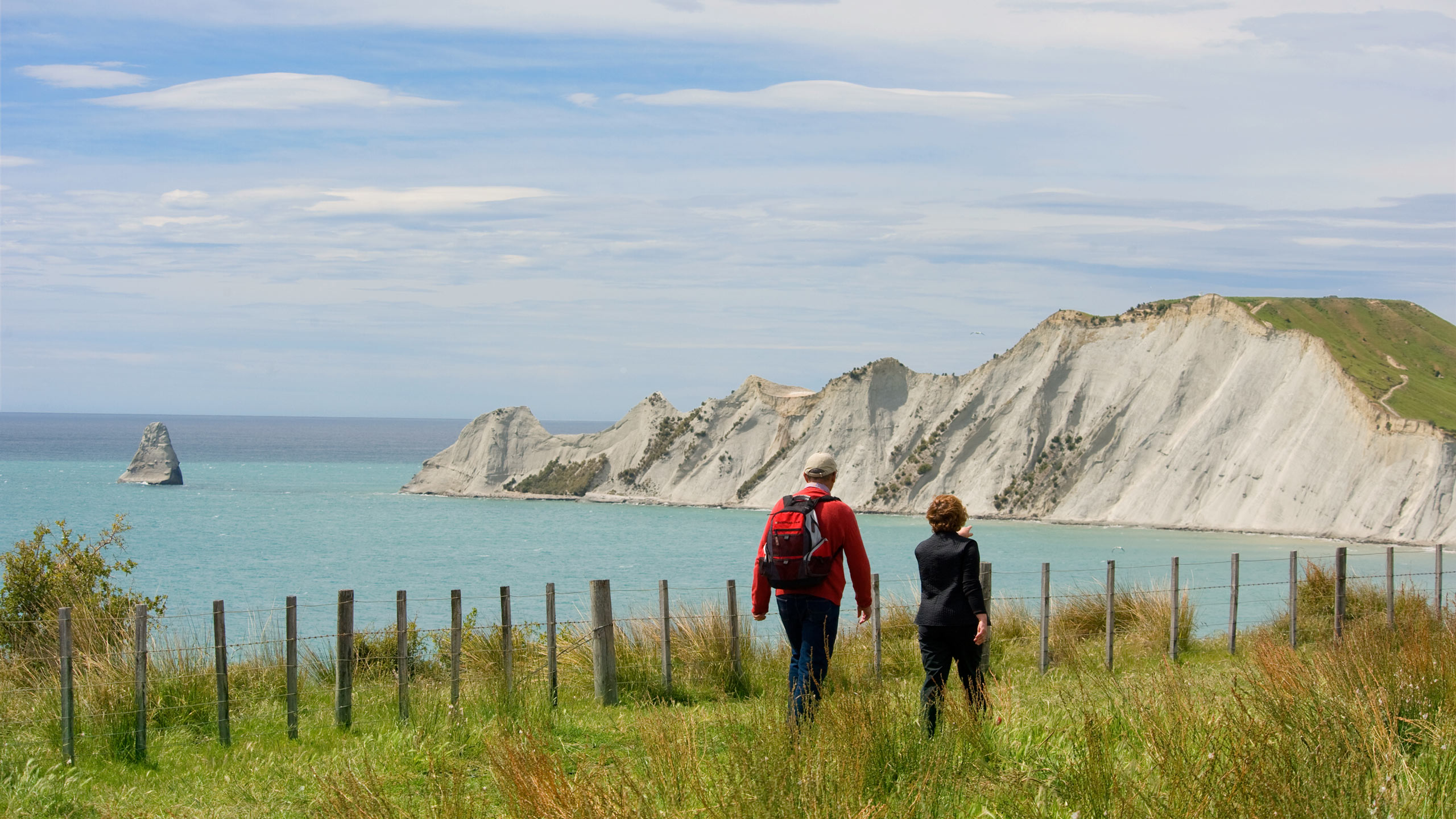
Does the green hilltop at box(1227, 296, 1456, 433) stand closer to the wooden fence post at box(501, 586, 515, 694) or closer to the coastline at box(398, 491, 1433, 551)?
the coastline at box(398, 491, 1433, 551)

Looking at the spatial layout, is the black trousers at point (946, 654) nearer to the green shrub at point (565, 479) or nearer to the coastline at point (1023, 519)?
the coastline at point (1023, 519)

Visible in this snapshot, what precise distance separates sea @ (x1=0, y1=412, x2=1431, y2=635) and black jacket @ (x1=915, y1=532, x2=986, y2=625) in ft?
17.1

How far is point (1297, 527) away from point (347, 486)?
Answer: 78.3m

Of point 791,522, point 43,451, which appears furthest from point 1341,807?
point 43,451

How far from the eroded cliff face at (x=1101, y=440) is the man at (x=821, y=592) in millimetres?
46958

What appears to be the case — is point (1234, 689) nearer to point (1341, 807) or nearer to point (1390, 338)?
point (1341, 807)

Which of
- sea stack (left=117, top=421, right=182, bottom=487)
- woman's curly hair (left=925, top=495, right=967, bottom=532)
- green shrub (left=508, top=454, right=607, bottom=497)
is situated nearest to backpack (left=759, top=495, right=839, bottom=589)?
woman's curly hair (left=925, top=495, right=967, bottom=532)

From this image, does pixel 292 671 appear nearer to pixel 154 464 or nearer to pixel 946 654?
pixel 946 654

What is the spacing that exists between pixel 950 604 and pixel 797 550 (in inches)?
40.0

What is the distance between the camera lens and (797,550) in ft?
22.8

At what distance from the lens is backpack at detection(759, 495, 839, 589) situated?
694cm

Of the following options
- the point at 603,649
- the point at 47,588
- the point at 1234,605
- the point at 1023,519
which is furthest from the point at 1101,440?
the point at 603,649

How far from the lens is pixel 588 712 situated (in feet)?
29.5

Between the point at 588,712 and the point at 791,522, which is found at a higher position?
the point at 791,522
